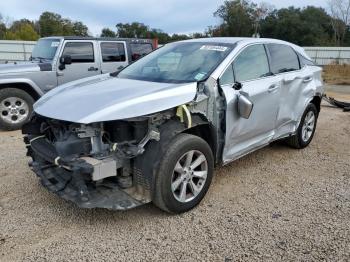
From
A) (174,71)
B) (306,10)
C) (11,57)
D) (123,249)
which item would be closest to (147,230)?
(123,249)

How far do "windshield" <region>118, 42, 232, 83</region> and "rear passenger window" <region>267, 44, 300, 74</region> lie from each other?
0.88m

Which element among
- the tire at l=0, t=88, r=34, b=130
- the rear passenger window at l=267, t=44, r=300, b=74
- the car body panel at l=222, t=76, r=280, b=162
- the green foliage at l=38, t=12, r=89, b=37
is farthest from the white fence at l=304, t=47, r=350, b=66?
the green foliage at l=38, t=12, r=89, b=37

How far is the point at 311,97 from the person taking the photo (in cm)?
587

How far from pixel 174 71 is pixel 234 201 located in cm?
163

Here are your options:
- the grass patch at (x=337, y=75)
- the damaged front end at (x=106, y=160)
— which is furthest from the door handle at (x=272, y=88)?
the grass patch at (x=337, y=75)

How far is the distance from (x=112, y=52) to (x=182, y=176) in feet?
18.6

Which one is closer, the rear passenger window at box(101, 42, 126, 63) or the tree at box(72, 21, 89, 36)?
the rear passenger window at box(101, 42, 126, 63)

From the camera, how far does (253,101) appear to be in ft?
14.6

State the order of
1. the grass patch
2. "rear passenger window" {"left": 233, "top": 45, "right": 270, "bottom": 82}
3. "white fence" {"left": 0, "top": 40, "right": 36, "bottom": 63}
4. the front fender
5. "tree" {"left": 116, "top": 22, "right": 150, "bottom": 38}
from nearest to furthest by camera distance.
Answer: "rear passenger window" {"left": 233, "top": 45, "right": 270, "bottom": 82}
the front fender
the grass patch
"white fence" {"left": 0, "top": 40, "right": 36, "bottom": 63}
"tree" {"left": 116, "top": 22, "right": 150, "bottom": 38}

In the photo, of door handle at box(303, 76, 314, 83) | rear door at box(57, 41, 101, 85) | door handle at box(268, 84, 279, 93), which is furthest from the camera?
rear door at box(57, 41, 101, 85)

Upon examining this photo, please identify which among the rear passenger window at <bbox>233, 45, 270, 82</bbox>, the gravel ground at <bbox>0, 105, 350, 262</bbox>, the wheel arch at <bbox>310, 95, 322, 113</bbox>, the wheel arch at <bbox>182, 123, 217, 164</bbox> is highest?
the rear passenger window at <bbox>233, 45, 270, 82</bbox>

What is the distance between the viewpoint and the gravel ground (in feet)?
10.4

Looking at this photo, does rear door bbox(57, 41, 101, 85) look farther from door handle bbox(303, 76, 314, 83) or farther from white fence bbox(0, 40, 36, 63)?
white fence bbox(0, 40, 36, 63)

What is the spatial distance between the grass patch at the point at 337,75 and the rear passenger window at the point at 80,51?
14827 mm
